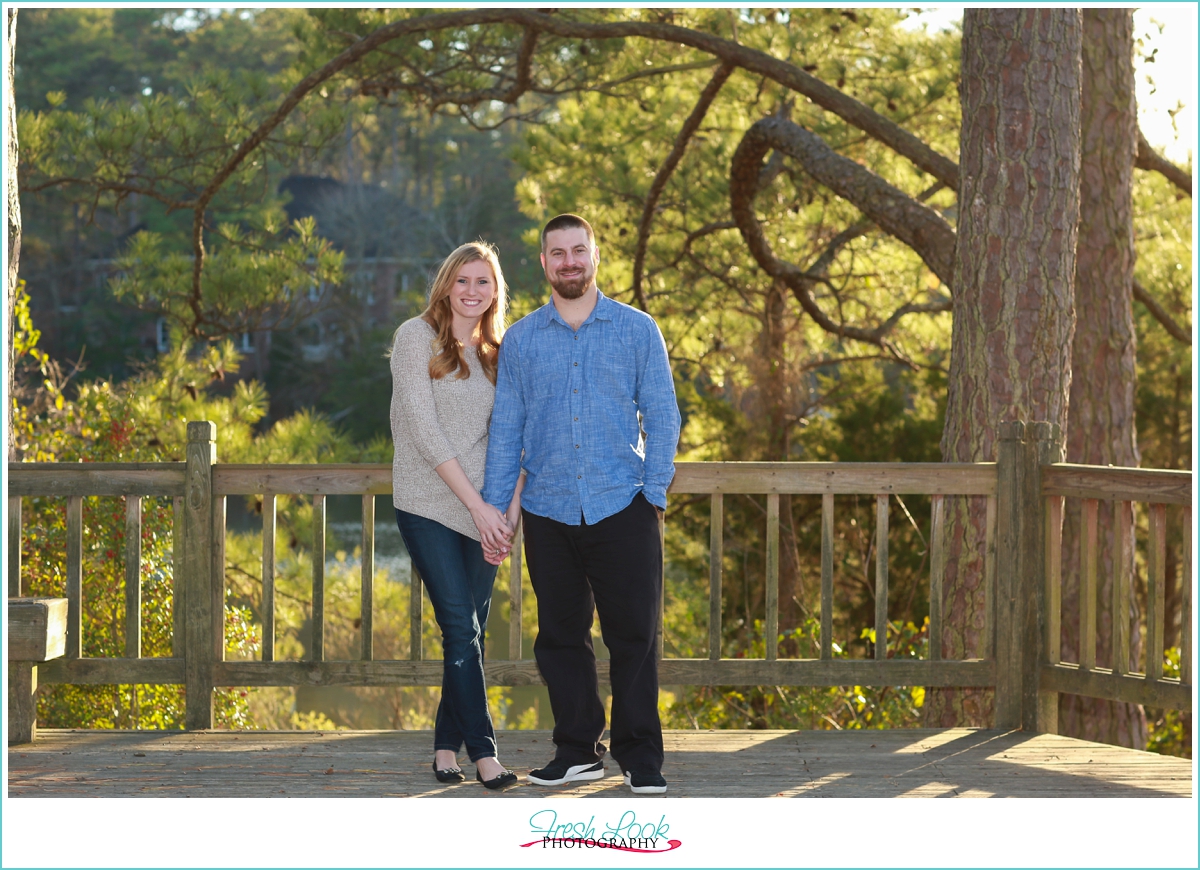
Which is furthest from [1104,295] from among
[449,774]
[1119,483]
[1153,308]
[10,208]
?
[10,208]

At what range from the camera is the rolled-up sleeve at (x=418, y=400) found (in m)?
3.43

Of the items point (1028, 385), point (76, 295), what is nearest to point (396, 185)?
point (76, 295)

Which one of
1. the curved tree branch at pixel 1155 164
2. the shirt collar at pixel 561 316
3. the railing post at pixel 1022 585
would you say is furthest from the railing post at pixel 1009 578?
the curved tree branch at pixel 1155 164

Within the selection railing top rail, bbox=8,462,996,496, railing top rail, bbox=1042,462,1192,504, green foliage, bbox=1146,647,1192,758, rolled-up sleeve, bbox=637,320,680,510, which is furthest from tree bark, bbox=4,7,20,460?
green foliage, bbox=1146,647,1192,758

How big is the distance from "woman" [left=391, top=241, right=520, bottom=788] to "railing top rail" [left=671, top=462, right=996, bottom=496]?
3.71 ft

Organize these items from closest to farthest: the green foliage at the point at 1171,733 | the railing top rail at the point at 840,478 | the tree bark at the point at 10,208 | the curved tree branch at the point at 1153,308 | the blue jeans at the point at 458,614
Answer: the blue jeans at the point at 458,614 → the railing top rail at the point at 840,478 → the tree bark at the point at 10,208 → the curved tree branch at the point at 1153,308 → the green foliage at the point at 1171,733

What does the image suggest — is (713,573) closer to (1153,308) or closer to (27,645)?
(27,645)

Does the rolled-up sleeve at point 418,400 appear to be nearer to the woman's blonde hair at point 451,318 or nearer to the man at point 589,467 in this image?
the woman's blonde hair at point 451,318

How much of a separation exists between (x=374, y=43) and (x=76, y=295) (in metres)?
23.1

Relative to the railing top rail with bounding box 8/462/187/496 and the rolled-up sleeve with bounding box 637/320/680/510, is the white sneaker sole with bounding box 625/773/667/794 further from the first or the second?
the railing top rail with bounding box 8/462/187/496

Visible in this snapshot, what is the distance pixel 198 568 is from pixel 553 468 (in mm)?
1668

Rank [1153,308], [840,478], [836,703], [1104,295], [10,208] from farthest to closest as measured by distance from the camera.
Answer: [1153,308] < [836,703] < [1104,295] < [10,208] < [840,478]

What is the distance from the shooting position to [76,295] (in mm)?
27391

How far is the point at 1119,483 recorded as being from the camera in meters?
4.14
